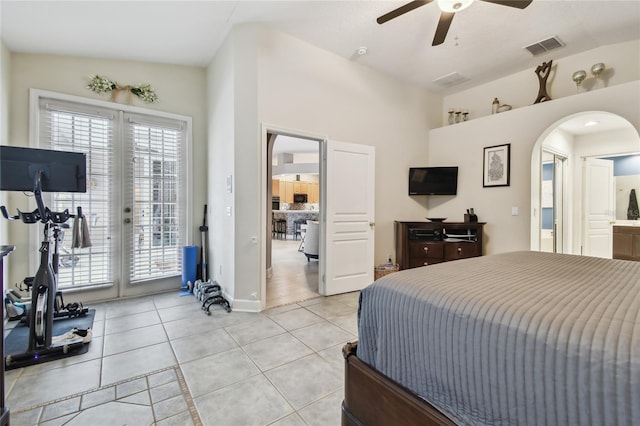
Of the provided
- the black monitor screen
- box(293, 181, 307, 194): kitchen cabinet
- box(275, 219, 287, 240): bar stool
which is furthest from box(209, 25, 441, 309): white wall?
box(293, 181, 307, 194): kitchen cabinet

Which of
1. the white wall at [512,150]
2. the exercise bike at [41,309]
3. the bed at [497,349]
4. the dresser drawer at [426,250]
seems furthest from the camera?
the dresser drawer at [426,250]

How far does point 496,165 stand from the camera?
4359mm

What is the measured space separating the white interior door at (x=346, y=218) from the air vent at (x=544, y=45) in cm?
244

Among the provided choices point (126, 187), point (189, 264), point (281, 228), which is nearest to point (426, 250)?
point (189, 264)

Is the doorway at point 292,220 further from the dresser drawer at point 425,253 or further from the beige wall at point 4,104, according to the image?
the beige wall at point 4,104

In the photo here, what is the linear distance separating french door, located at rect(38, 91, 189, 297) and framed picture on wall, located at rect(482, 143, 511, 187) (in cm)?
458

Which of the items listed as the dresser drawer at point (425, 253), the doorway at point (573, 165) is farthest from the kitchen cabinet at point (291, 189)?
the doorway at point (573, 165)

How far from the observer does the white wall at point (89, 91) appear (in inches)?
119

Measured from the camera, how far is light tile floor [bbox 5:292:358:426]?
1635mm

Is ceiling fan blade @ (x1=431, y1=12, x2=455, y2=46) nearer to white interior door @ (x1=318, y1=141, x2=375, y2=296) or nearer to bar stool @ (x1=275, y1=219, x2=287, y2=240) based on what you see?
white interior door @ (x1=318, y1=141, x2=375, y2=296)

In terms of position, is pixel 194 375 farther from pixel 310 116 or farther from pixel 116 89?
pixel 116 89

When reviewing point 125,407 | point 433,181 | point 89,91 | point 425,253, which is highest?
point 89,91

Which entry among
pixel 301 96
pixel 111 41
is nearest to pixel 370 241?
pixel 301 96

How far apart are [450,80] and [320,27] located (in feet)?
8.42
